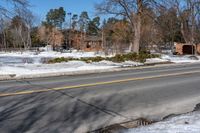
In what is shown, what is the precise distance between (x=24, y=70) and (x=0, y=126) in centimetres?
1247

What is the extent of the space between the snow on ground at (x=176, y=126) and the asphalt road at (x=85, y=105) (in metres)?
1.06

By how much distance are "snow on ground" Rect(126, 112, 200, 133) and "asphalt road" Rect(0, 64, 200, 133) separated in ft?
3.47

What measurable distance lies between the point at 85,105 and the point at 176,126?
3213 millimetres

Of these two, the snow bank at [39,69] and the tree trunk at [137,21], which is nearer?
the snow bank at [39,69]

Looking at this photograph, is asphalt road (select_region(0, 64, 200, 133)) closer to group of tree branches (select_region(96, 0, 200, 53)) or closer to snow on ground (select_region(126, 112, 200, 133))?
snow on ground (select_region(126, 112, 200, 133))

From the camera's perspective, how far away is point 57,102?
9523 millimetres

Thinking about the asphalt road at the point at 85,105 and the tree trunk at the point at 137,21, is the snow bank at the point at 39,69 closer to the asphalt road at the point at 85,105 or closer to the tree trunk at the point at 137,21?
the asphalt road at the point at 85,105

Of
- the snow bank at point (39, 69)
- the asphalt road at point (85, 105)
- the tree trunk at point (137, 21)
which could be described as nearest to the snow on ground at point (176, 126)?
the asphalt road at point (85, 105)

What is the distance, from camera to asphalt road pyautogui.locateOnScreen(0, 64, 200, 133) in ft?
24.2

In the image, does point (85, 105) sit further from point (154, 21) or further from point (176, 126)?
point (154, 21)

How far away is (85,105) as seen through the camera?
365 inches

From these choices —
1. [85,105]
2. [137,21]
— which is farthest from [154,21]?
[85,105]

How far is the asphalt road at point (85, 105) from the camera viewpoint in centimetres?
738

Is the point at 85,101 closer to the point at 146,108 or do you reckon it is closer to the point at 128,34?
the point at 146,108
